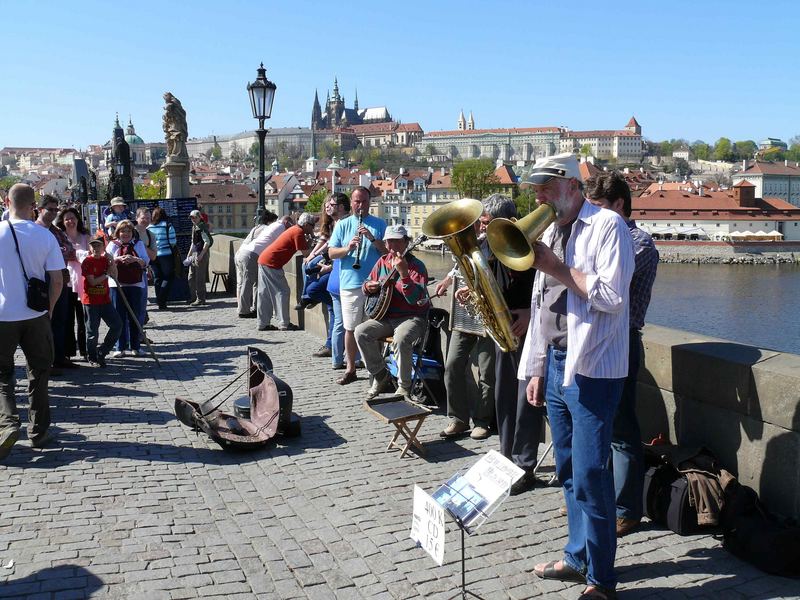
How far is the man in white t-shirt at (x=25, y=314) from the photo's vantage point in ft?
20.6

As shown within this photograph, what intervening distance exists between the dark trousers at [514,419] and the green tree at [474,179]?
402ft

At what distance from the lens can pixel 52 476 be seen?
5.86m

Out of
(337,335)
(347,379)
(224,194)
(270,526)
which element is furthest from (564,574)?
(224,194)

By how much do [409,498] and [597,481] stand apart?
184cm

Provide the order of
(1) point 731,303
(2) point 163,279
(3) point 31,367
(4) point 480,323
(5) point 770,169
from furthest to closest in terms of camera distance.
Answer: (5) point 770,169, (1) point 731,303, (2) point 163,279, (3) point 31,367, (4) point 480,323

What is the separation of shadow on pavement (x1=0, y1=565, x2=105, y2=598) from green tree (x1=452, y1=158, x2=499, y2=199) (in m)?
124

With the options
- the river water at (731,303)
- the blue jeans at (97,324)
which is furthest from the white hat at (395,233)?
the river water at (731,303)

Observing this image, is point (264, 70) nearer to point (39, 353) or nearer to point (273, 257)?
point (273, 257)

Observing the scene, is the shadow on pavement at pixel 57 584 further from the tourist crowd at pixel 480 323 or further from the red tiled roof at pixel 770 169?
the red tiled roof at pixel 770 169

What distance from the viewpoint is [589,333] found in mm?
3770

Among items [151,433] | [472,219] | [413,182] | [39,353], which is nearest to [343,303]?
[151,433]

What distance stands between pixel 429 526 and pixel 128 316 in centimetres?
753

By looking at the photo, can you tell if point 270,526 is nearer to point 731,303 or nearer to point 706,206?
point 731,303

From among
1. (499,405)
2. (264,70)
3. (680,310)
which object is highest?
(264,70)
